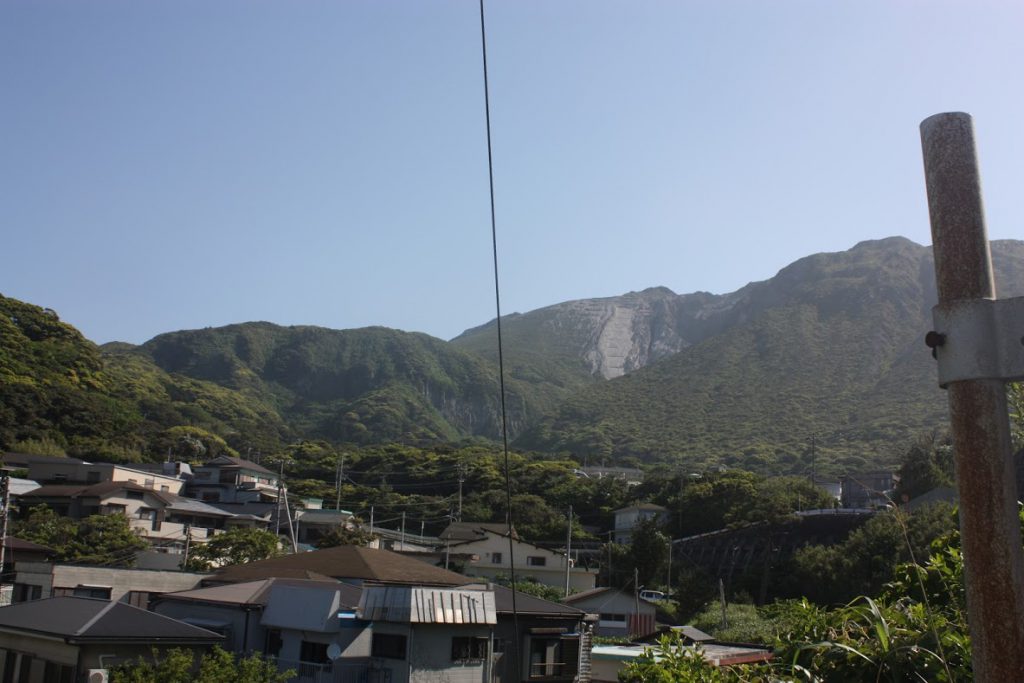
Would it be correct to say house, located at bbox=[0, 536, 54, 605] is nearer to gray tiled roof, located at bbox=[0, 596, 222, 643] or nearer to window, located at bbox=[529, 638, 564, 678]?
gray tiled roof, located at bbox=[0, 596, 222, 643]

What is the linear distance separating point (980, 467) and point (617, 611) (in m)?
38.6

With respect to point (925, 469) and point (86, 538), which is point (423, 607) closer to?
point (86, 538)

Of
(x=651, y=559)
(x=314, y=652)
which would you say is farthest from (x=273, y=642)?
(x=651, y=559)

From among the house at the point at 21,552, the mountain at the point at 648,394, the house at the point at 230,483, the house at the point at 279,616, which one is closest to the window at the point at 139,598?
the house at the point at 279,616

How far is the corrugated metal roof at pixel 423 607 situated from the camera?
724 inches

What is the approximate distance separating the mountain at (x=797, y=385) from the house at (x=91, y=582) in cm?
8221

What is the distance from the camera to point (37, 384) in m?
76.8

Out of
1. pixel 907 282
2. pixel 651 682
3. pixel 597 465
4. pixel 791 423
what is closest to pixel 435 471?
pixel 597 465

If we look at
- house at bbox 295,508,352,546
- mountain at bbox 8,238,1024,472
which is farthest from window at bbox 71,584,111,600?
mountain at bbox 8,238,1024,472

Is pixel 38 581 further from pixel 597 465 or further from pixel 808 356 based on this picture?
pixel 808 356

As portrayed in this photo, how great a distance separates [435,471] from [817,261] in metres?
126

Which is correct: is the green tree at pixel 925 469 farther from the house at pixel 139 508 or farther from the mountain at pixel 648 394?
the house at pixel 139 508

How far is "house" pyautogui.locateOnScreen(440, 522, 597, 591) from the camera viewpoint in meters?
52.8

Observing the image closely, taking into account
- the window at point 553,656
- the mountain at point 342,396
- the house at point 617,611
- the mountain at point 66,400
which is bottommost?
the house at point 617,611
